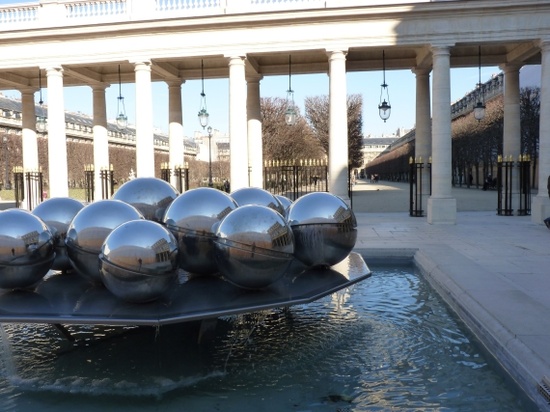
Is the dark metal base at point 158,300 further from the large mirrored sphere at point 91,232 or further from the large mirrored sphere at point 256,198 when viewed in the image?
the large mirrored sphere at point 256,198

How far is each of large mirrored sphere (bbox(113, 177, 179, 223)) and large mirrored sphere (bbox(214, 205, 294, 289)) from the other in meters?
1.73

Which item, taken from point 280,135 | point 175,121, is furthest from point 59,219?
point 280,135

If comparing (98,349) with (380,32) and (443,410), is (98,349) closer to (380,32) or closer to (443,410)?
(443,410)

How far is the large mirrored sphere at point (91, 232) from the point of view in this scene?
6355 mm

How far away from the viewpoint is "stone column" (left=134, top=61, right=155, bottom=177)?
23.8 meters

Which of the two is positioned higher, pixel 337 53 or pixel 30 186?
pixel 337 53

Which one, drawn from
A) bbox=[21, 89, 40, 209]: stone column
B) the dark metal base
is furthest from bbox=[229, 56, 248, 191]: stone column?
the dark metal base

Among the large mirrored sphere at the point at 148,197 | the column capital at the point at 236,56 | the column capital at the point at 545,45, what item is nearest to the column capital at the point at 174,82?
the column capital at the point at 236,56

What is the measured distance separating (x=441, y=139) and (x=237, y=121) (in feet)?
28.4

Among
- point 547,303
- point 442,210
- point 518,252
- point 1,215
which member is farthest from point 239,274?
point 442,210

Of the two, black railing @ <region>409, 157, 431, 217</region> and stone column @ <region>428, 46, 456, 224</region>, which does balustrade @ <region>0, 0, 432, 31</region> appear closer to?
stone column @ <region>428, 46, 456, 224</region>

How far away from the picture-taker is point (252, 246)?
20.0 ft

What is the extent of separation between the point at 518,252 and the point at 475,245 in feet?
5.21

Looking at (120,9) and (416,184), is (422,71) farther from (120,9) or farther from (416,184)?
(120,9)
